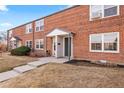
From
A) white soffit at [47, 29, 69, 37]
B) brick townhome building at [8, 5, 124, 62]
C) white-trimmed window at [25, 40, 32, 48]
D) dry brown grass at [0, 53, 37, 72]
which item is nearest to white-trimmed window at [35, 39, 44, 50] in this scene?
brick townhome building at [8, 5, 124, 62]

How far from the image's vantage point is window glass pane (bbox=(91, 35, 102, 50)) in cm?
1372

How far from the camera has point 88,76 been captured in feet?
29.3

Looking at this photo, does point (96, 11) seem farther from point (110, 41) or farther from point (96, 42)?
point (110, 41)

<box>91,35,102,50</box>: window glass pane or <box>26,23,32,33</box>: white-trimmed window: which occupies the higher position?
<box>26,23,32,33</box>: white-trimmed window

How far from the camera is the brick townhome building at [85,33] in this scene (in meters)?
12.7

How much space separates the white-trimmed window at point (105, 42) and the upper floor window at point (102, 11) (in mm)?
1434

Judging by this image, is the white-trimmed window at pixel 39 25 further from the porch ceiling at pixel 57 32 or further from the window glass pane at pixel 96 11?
the window glass pane at pixel 96 11

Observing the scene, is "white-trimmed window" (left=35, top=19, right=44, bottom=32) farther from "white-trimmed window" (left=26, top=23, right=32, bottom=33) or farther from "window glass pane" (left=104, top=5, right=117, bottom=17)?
"window glass pane" (left=104, top=5, right=117, bottom=17)

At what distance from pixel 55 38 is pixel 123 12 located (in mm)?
7929

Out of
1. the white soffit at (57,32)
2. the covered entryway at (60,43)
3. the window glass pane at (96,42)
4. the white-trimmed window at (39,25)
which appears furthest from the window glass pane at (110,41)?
the white-trimmed window at (39,25)

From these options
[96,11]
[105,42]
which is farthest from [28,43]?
[105,42]

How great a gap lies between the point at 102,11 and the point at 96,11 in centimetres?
53

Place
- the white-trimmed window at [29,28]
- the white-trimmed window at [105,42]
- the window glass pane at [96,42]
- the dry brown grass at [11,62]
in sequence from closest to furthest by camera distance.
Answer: the white-trimmed window at [105,42] < the dry brown grass at [11,62] < the window glass pane at [96,42] < the white-trimmed window at [29,28]

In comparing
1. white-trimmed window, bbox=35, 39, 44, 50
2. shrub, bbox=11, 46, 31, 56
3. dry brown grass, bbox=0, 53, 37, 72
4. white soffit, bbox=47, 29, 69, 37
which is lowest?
dry brown grass, bbox=0, 53, 37, 72
